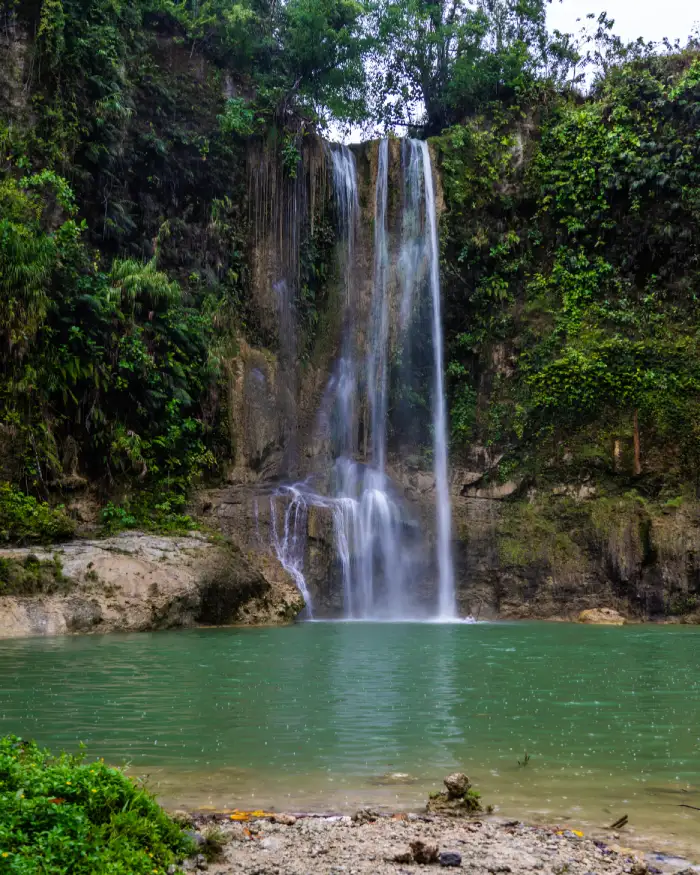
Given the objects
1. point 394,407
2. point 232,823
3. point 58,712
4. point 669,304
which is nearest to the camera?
point 232,823

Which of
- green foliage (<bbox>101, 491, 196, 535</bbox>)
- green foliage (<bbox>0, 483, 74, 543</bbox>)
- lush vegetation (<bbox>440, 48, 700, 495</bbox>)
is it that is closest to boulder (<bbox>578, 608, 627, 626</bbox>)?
lush vegetation (<bbox>440, 48, 700, 495</bbox>)

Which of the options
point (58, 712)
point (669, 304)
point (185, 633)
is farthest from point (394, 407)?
point (58, 712)

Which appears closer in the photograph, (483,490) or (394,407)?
(483,490)

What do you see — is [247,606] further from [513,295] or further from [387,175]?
[387,175]

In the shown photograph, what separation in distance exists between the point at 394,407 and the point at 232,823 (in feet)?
68.9

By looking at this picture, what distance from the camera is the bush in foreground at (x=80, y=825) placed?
9.30 ft

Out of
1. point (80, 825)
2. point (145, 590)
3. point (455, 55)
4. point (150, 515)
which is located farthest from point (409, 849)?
point (455, 55)

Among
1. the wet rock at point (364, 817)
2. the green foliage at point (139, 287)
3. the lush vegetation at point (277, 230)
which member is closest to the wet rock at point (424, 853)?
the wet rock at point (364, 817)

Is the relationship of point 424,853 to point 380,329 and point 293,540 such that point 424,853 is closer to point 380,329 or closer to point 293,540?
point 293,540

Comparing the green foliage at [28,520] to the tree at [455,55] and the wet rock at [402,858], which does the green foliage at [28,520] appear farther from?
the tree at [455,55]

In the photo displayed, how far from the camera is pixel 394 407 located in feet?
80.6

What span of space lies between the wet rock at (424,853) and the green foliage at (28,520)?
1308 cm

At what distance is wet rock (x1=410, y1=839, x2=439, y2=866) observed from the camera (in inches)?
132

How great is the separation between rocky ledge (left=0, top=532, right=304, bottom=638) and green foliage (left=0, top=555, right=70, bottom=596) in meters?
0.04
